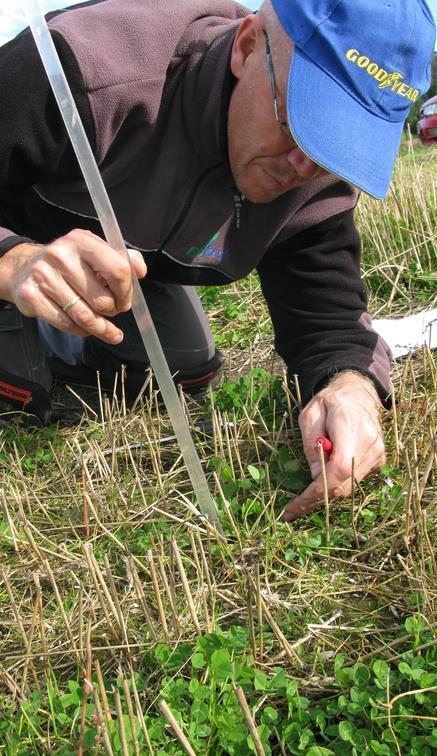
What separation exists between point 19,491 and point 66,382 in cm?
83

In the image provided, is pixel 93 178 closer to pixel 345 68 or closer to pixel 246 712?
pixel 345 68

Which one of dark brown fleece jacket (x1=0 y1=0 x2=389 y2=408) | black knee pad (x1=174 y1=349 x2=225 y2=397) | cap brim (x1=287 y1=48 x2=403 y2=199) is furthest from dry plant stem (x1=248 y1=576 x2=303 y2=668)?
black knee pad (x1=174 y1=349 x2=225 y2=397)

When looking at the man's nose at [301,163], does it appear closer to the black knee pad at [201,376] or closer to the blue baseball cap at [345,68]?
the blue baseball cap at [345,68]

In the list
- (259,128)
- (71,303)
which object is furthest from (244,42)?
(71,303)

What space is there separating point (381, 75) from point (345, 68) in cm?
9

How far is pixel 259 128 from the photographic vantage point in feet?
5.63

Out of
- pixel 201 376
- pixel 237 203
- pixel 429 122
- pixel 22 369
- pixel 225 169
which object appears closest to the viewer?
pixel 225 169

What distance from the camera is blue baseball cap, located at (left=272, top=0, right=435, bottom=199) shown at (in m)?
1.55

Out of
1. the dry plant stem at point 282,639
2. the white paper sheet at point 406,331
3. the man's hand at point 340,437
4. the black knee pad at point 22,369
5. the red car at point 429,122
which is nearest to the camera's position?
the dry plant stem at point 282,639

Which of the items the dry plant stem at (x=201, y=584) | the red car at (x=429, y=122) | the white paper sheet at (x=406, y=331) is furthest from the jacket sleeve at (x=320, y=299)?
the red car at (x=429, y=122)

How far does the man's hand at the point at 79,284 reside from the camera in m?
1.30

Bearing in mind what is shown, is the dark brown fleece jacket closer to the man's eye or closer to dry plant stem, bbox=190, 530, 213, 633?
the man's eye

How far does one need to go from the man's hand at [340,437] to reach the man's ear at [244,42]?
2.71 feet

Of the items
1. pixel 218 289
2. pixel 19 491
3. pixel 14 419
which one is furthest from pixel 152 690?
pixel 218 289
